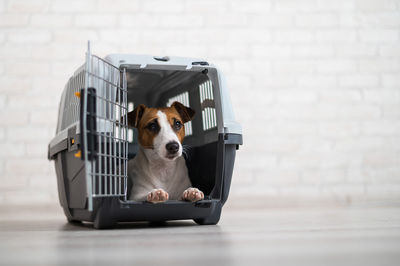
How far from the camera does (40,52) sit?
3734 mm

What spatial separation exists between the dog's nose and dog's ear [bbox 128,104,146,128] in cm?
26

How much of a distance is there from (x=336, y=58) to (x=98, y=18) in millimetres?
1951

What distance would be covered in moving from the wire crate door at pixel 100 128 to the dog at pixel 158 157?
0.22 meters

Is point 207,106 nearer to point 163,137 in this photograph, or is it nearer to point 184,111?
point 184,111

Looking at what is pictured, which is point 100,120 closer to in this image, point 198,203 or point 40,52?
point 198,203

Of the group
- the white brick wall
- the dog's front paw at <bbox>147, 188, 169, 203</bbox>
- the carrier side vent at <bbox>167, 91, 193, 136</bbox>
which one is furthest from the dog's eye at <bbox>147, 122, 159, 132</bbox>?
the white brick wall

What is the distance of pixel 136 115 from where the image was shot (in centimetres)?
234

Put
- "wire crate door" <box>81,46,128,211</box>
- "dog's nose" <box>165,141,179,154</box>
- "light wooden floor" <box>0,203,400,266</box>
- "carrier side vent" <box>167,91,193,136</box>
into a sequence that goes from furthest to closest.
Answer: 1. "carrier side vent" <box>167,91,193,136</box>
2. "dog's nose" <box>165,141,179,154</box>
3. "wire crate door" <box>81,46,128,211</box>
4. "light wooden floor" <box>0,203,400,266</box>

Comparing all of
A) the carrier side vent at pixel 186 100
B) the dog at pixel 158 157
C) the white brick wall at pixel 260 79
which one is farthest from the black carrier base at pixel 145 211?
the white brick wall at pixel 260 79

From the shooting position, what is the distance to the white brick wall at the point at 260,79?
3.69 m

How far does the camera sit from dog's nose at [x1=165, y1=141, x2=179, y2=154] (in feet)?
7.12

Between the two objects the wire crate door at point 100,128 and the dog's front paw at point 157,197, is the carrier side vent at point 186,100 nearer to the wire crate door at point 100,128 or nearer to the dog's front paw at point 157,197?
the wire crate door at point 100,128

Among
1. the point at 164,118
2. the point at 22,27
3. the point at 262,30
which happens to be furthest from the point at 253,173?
the point at 22,27

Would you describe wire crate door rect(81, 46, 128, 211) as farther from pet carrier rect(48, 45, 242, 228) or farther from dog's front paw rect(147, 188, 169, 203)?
dog's front paw rect(147, 188, 169, 203)
